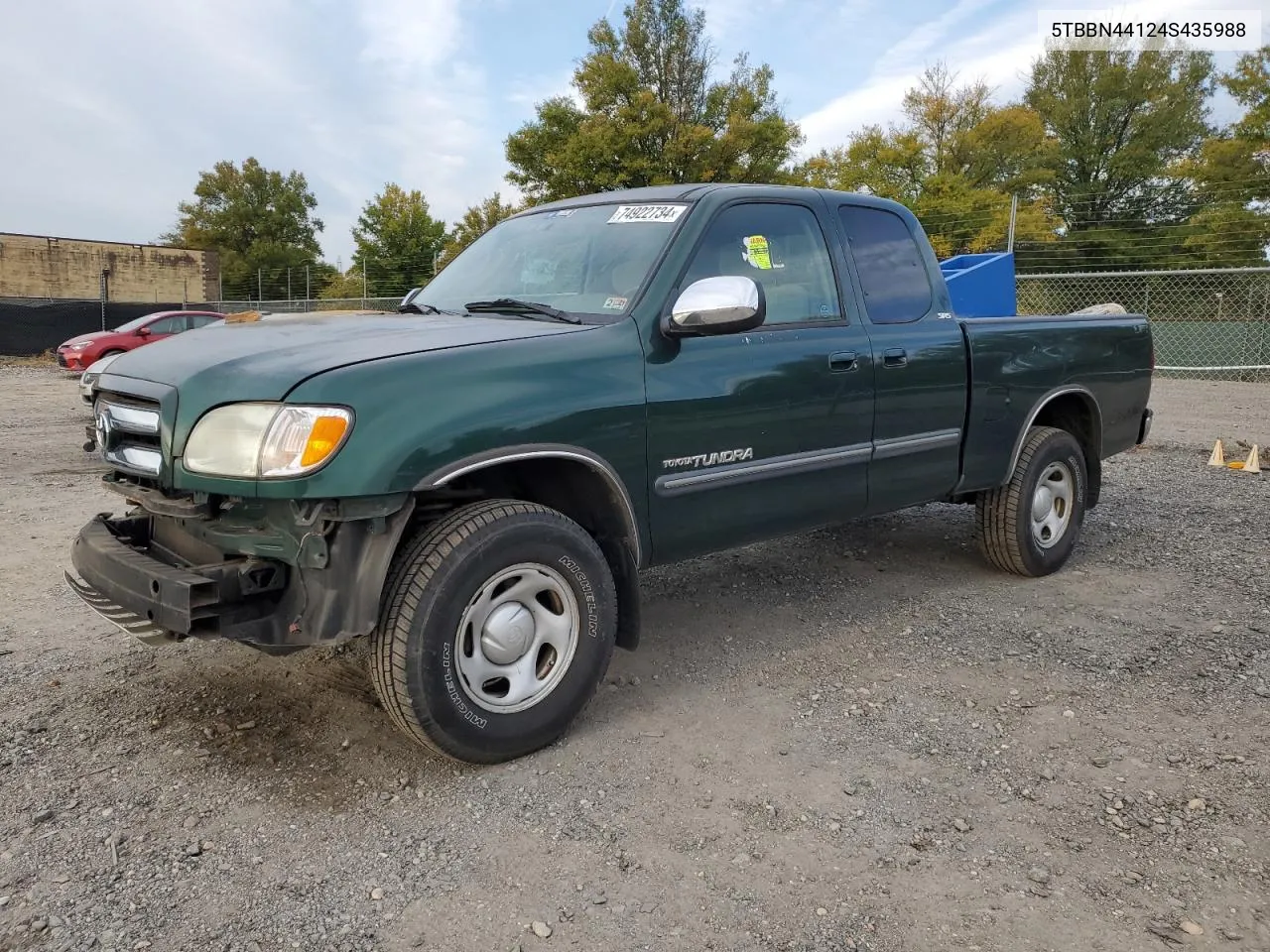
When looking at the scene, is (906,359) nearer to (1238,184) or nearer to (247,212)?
(1238,184)

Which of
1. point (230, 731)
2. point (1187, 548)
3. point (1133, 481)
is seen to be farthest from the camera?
point (1133, 481)

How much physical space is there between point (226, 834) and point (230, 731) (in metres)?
0.69

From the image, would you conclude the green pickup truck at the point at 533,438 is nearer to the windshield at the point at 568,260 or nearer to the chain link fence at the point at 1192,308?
the windshield at the point at 568,260

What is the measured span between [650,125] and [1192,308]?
22508 mm

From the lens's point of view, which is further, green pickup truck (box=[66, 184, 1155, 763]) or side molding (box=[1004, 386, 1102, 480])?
side molding (box=[1004, 386, 1102, 480])

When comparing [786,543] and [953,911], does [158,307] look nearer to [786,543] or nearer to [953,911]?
[786,543]

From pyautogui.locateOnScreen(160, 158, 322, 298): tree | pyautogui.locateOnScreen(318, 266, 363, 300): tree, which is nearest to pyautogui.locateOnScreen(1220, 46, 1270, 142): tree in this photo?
pyautogui.locateOnScreen(318, 266, 363, 300): tree

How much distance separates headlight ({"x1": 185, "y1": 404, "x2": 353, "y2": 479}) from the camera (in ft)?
8.71

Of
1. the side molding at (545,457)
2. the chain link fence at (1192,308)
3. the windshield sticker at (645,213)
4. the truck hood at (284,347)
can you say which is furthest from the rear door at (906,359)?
the chain link fence at (1192,308)

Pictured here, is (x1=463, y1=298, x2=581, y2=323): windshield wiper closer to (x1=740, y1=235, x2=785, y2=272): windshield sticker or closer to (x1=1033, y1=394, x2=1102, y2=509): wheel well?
(x1=740, y1=235, x2=785, y2=272): windshield sticker

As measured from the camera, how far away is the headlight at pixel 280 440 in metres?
2.66

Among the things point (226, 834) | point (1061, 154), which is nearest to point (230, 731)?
point (226, 834)

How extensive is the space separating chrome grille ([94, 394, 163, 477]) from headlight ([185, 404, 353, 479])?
376 mm

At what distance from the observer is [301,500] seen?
2.72 metres
